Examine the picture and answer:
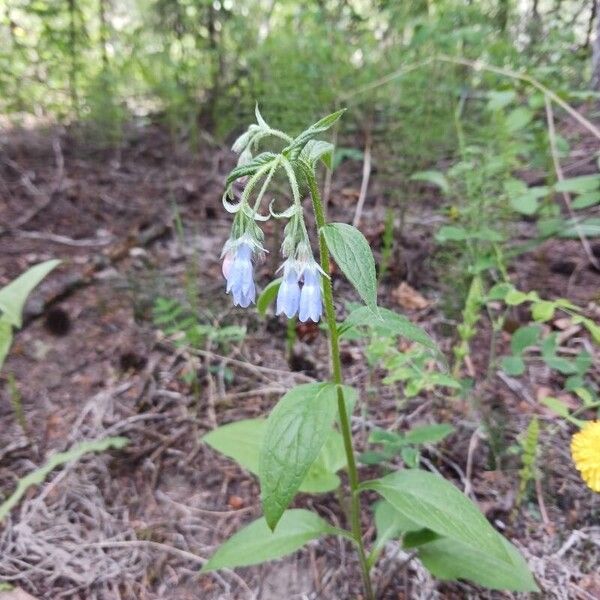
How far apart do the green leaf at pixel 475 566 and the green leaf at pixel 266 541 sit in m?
0.30

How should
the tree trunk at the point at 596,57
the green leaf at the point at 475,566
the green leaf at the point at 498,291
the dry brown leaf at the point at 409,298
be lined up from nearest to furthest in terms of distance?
Result: the green leaf at the point at 475,566, the green leaf at the point at 498,291, the dry brown leaf at the point at 409,298, the tree trunk at the point at 596,57

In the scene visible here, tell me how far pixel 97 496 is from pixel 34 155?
9.43 feet

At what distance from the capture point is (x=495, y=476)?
6.33 feet

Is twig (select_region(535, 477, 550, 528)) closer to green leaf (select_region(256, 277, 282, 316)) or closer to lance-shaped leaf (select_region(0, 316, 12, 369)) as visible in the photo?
green leaf (select_region(256, 277, 282, 316))

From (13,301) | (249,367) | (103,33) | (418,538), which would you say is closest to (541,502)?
(418,538)

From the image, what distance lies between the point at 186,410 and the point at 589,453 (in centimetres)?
147

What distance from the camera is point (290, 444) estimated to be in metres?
1.23

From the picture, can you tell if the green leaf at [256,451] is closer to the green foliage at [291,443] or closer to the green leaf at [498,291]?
the green foliage at [291,443]

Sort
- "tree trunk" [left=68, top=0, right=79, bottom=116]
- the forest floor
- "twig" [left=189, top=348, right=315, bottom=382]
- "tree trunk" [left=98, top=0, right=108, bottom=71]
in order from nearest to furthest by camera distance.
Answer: the forest floor
"twig" [left=189, top=348, right=315, bottom=382]
"tree trunk" [left=68, top=0, right=79, bottom=116]
"tree trunk" [left=98, top=0, right=108, bottom=71]

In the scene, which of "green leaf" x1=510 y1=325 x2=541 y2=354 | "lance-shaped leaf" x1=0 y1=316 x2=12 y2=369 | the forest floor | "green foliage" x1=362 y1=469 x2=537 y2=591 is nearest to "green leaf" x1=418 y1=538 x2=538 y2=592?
"green foliage" x1=362 y1=469 x2=537 y2=591

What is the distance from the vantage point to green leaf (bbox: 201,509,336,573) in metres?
1.54

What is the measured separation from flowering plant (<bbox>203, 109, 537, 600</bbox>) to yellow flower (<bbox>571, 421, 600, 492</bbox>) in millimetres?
290

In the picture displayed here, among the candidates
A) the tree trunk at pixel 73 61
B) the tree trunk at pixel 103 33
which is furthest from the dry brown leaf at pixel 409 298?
the tree trunk at pixel 103 33

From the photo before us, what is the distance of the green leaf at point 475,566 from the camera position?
148 centimetres
